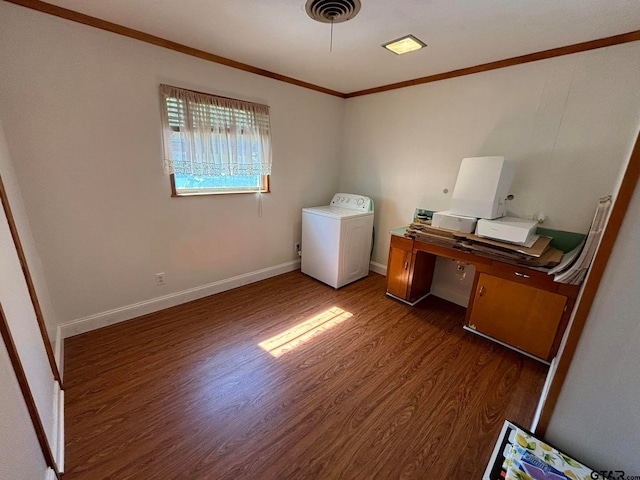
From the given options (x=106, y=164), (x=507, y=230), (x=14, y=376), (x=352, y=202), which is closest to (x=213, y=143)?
(x=106, y=164)

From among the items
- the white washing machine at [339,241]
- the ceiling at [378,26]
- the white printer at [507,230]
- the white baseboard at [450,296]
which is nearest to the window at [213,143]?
the ceiling at [378,26]

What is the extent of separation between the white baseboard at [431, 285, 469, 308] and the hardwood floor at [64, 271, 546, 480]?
296 mm

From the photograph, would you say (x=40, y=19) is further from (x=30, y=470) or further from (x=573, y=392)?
(x=573, y=392)

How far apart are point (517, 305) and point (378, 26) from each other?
2.29 m

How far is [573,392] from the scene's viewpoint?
3.04ft

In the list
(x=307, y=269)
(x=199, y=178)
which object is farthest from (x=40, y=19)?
(x=307, y=269)

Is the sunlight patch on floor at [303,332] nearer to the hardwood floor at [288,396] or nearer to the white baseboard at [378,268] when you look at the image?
the hardwood floor at [288,396]

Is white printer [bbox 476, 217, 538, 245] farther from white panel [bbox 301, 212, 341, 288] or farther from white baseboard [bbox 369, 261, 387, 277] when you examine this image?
white baseboard [bbox 369, 261, 387, 277]

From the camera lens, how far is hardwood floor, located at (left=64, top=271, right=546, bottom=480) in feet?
4.35

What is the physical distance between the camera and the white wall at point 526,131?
1909 mm

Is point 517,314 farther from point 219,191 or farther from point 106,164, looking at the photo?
point 106,164

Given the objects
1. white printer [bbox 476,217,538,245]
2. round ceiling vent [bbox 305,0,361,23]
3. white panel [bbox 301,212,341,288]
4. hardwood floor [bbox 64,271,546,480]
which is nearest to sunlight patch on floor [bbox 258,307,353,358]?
hardwood floor [bbox 64,271,546,480]

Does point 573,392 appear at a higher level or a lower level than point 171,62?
lower

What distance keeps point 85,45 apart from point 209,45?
0.84 meters
